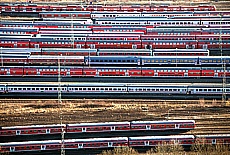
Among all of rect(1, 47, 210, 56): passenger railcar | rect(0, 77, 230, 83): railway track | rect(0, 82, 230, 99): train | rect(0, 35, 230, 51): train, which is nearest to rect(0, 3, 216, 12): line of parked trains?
rect(0, 35, 230, 51): train

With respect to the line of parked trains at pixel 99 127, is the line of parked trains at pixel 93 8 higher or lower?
higher

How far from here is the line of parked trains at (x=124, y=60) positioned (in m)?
44.9

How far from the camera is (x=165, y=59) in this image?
45.0 m

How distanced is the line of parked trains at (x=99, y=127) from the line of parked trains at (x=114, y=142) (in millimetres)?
1553

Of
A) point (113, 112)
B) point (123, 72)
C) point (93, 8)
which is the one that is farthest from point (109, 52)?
point (93, 8)

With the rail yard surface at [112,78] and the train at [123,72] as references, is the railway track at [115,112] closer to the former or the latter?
the rail yard surface at [112,78]

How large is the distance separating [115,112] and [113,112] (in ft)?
0.45

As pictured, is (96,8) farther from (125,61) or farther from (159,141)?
(159,141)

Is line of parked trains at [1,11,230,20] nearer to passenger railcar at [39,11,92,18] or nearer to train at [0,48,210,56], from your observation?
passenger railcar at [39,11,92,18]

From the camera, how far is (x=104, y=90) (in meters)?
40.5

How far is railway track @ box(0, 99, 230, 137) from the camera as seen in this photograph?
119 ft

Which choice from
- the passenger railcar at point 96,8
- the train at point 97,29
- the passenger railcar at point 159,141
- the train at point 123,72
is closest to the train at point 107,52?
the train at point 123,72

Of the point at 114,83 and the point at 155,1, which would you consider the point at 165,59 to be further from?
the point at 155,1

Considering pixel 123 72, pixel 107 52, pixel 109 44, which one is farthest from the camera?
pixel 109 44
